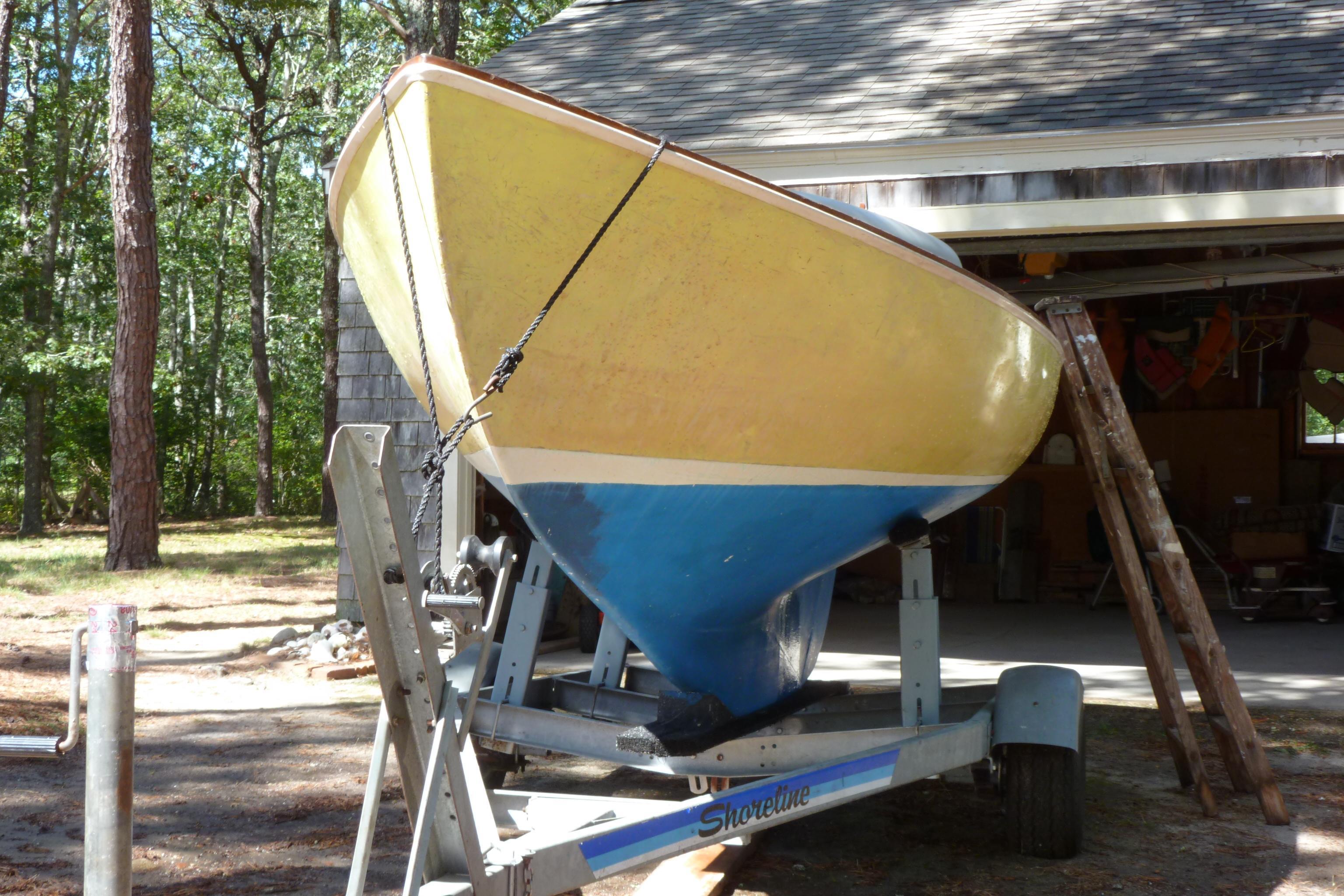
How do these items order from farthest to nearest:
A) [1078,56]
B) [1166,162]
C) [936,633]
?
[1078,56] < [1166,162] < [936,633]

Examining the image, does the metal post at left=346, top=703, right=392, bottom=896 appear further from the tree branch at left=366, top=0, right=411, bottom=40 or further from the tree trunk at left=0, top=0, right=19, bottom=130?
the tree trunk at left=0, top=0, right=19, bottom=130

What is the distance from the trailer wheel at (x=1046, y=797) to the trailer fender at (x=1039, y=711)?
5 cm

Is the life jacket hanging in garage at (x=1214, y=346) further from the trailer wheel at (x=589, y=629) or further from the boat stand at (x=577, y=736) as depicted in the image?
the boat stand at (x=577, y=736)

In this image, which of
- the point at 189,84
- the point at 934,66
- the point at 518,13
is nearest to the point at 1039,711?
the point at 934,66

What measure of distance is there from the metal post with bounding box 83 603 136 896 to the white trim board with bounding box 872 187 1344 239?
4.86 meters

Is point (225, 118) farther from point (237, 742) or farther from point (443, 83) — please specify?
point (443, 83)

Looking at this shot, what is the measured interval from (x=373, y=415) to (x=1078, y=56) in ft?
16.5

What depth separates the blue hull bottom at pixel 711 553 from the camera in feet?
8.73

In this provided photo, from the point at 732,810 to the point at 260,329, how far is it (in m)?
19.6

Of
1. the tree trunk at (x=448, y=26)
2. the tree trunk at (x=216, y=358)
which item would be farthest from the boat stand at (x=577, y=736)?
the tree trunk at (x=216, y=358)

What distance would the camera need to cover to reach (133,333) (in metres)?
11.0

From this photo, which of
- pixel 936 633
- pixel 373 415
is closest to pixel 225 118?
pixel 373 415

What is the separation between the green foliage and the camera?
57.5 feet

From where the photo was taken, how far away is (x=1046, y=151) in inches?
235
